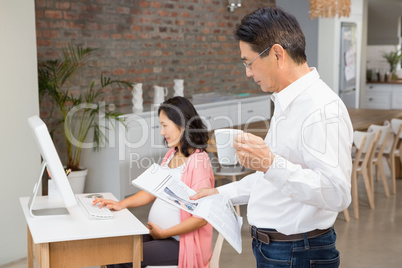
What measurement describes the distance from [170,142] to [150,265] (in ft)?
2.24

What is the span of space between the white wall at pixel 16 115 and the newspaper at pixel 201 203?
190 centimetres

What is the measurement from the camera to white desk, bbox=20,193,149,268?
2.15 metres

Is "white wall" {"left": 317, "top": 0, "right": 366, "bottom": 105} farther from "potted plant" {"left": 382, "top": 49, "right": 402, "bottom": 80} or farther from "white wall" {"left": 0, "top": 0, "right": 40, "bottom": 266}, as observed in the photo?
"white wall" {"left": 0, "top": 0, "right": 40, "bottom": 266}

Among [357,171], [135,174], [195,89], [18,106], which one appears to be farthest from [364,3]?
[18,106]

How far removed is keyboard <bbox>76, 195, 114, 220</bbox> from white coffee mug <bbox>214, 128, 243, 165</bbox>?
0.92 meters

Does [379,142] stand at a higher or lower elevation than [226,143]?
lower

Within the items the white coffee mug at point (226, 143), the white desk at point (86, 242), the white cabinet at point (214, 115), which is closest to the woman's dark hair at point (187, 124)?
the white desk at point (86, 242)

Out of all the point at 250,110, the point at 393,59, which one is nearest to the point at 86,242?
the point at 250,110

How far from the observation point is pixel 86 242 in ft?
7.22

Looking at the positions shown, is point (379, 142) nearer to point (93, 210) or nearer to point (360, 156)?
point (360, 156)

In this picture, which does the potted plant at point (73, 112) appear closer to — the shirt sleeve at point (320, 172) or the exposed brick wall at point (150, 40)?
the exposed brick wall at point (150, 40)

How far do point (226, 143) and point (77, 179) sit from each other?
3.80 meters

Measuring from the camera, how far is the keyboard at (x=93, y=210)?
2.41 metres

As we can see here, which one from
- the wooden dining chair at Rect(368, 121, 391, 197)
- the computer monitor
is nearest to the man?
the computer monitor
